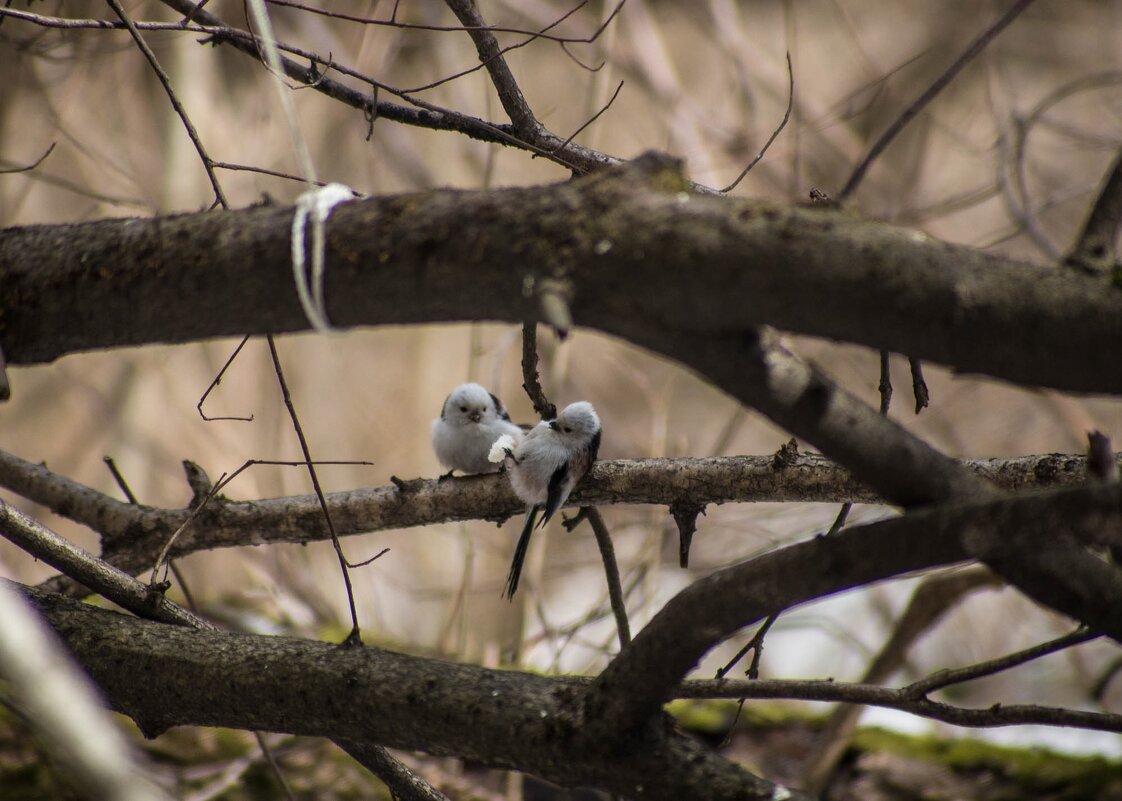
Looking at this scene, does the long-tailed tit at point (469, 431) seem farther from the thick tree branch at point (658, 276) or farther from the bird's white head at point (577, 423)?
the thick tree branch at point (658, 276)

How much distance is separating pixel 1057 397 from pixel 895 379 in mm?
3457

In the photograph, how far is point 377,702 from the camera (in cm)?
174

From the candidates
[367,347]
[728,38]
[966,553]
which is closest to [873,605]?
[728,38]

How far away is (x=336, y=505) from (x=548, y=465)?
0.62 m

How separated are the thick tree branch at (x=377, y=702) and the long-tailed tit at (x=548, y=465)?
728mm

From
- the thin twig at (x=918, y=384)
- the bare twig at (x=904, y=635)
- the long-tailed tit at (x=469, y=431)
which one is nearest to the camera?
the thin twig at (x=918, y=384)

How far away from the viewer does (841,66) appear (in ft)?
28.4

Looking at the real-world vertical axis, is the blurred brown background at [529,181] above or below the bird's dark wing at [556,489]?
above

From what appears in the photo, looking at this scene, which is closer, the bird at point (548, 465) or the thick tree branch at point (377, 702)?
the thick tree branch at point (377, 702)

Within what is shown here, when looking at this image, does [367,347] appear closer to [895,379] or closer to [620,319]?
[895,379]

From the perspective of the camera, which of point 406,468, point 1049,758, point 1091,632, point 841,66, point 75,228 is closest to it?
point 1091,632

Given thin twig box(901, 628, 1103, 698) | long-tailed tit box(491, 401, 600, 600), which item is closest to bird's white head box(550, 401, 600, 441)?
long-tailed tit box(491, 401, 600, 600)

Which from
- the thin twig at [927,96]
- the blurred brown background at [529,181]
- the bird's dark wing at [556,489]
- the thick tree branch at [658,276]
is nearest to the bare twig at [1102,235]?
the thick tree branch at [658,276]

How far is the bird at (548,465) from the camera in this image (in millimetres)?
2488
